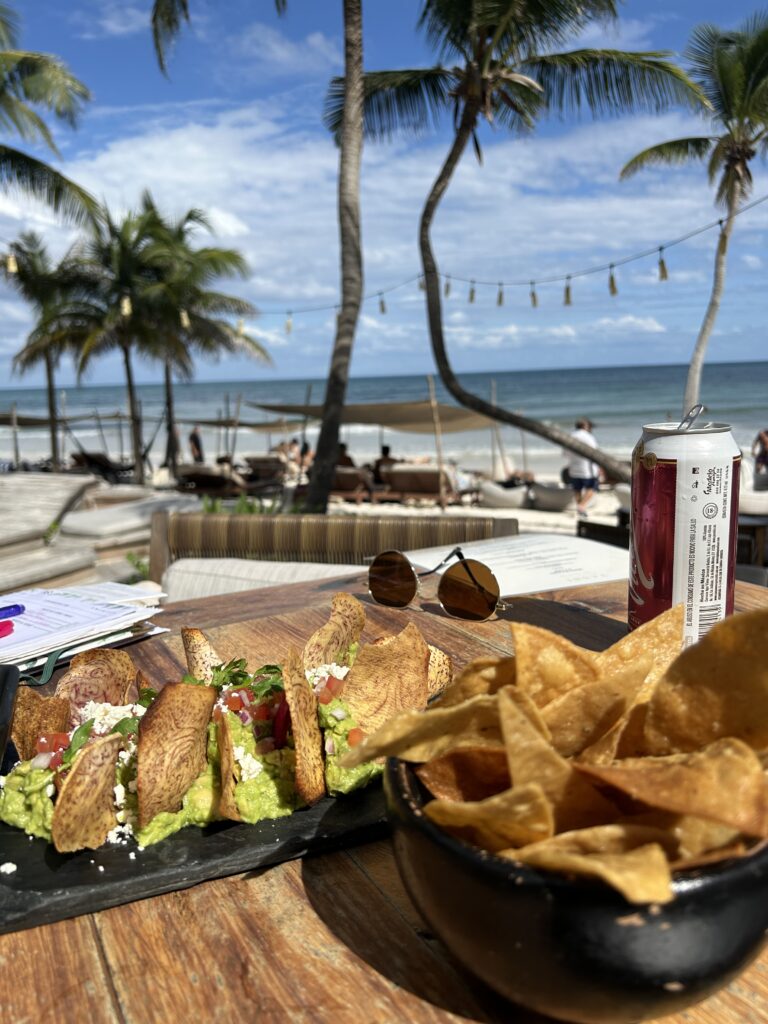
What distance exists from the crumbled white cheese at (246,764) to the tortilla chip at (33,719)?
265 mm

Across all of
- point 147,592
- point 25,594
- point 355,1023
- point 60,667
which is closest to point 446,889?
point 355,1023

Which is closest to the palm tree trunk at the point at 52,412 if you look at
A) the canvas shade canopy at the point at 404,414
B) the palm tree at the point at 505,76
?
the canvas shade canopy at the point at 404,414

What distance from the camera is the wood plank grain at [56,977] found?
0.63 metres

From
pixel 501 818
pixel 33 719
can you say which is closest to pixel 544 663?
pixel 501 818

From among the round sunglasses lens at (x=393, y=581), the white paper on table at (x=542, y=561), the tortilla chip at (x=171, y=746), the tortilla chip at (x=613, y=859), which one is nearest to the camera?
the tortilla chip at (x=613, y=859)

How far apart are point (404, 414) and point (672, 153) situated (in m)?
7.54

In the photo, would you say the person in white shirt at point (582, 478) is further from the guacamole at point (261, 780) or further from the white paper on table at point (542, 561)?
the guacamole at point (261, 780)

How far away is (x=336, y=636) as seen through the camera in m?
1.20

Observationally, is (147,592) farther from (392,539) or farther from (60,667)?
(392,539)

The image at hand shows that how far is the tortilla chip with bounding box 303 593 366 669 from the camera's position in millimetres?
1164

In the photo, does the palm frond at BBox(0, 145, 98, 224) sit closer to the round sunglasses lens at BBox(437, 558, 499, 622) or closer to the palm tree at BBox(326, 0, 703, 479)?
the palm tree at BBox(326, 0, 703, 479)

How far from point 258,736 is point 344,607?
326mm

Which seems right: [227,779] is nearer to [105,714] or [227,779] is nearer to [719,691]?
[105,714]

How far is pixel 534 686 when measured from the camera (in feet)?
2.31
